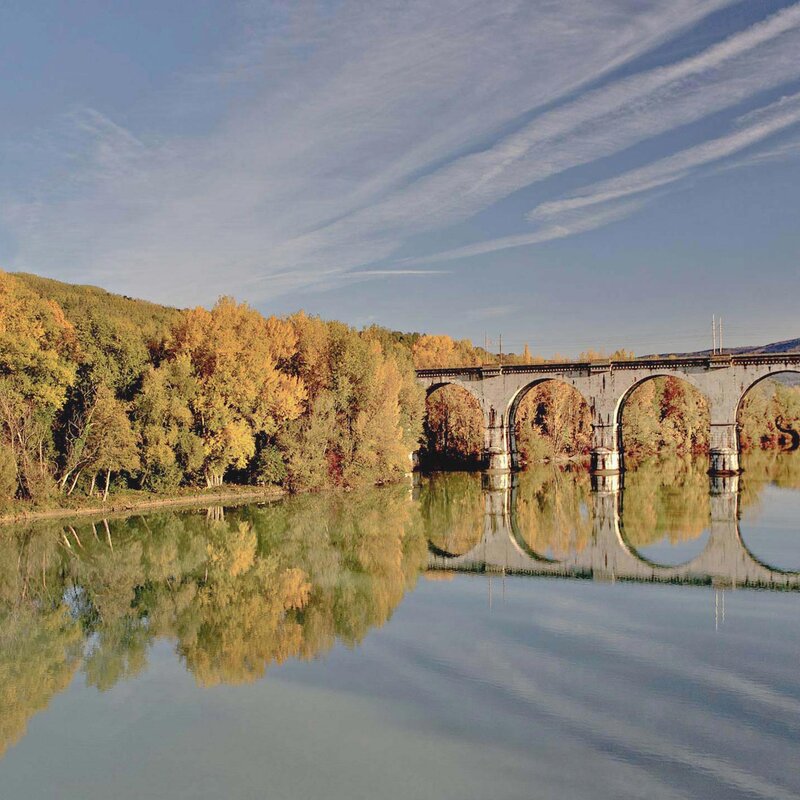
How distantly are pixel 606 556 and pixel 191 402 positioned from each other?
22860 mm

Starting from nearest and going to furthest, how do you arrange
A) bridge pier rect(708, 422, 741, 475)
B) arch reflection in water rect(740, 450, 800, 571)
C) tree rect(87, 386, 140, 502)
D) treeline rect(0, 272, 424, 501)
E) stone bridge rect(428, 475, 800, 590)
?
stone bridge rect(428, 475, 800, 590) < arch reflection in water rect(740, 450, 800, 571) < treeline rect(0, 272, 424, 501) < tree rect(87, 386, 140, 502) < bridge pier rect(708, 422, 741, 475)

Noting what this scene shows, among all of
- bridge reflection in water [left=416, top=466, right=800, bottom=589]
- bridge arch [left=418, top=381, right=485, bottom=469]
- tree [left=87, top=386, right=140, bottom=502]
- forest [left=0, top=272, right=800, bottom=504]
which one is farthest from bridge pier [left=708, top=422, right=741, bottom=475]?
tree [left=87, top=386, right=140, bottom=502]

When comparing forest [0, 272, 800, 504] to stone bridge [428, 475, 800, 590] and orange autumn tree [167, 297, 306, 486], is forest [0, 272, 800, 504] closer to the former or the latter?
orange autumn tree [167, 297, 306, 486]

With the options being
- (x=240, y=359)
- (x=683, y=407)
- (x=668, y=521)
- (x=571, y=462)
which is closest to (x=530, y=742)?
(x=668, y=521)

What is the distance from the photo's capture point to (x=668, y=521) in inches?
1433

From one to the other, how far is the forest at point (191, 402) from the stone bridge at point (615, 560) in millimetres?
13927

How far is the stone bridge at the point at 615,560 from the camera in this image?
82.9ft

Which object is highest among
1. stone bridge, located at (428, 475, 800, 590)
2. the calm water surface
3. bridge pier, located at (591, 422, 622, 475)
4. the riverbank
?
bridge pier, located at (591, 422, 622, 475)

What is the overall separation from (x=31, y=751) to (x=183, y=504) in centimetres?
2795

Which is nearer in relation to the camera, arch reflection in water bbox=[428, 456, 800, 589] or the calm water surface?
the calm water surface

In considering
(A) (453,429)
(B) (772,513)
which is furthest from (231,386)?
(A) (453,429)

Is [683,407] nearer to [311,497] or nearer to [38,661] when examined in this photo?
[311,497]

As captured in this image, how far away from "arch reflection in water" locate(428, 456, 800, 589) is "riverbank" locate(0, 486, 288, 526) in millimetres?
12685

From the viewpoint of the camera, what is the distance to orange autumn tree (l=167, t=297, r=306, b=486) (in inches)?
1662
